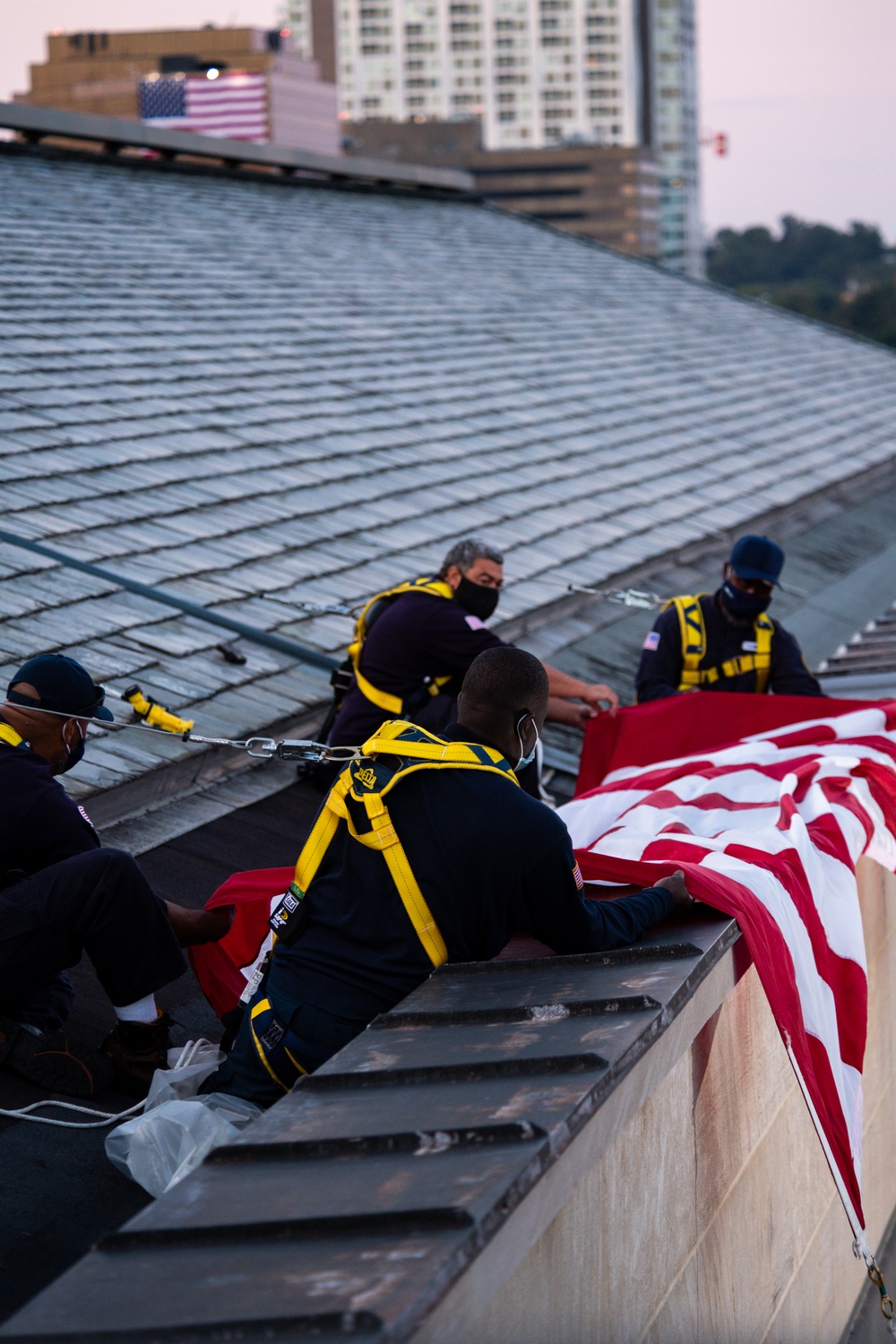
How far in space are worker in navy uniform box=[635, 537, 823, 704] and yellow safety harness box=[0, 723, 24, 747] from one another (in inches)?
136

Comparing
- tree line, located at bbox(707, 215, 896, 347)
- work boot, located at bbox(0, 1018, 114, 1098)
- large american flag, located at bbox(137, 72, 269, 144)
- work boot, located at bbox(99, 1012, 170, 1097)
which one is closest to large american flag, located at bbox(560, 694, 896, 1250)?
work boot, located at bbox(99, 1012, 170, 1097)

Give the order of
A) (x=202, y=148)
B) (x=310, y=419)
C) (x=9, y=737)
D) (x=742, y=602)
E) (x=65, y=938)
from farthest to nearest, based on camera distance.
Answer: (x=202, y=148) < (x=310, y=419) < (x=742, y=602) < (x=9, y=737) < (x=65, y=938)

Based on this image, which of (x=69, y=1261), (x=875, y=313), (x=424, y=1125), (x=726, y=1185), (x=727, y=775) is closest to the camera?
(x=424, y=1125)

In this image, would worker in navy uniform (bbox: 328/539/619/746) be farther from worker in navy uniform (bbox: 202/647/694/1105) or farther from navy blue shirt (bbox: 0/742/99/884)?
worker in navy uniform (bbox: 202/647/694/1105)

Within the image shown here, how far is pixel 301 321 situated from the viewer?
36.3ft

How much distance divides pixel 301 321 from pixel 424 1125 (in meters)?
9.40

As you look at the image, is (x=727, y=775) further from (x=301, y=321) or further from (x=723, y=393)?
(x=723, y=393)

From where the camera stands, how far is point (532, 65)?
193 m

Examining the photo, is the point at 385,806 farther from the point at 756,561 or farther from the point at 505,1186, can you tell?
the point at 756,561

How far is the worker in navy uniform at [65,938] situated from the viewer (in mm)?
3406

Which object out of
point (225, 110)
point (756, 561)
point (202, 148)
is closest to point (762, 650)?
point (756, 561)

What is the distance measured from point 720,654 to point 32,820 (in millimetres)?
3898

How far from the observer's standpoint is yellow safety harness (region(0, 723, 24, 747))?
3.78m

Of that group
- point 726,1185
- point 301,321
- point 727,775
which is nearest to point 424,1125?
point 726,1185
